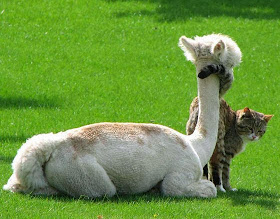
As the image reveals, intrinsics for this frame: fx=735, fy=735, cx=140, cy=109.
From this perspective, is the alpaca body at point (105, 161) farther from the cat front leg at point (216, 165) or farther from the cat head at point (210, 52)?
the cat front leg at point (216, 165)

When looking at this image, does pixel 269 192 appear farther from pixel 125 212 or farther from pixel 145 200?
pixel 125 212

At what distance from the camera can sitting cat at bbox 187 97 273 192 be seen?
9.69 meters

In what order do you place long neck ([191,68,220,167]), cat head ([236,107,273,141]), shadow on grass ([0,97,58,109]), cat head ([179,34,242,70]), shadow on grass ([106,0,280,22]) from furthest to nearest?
1. shadow on grass ([106,0,280,22])
2. shadow on grass ([0,97,58,109])
3. cat head ([236,107,273,141])
4. long neck ([191,68,220,167])
5. cat head ([179,34,242,70])

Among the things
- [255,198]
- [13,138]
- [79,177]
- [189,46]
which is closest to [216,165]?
[255,198]

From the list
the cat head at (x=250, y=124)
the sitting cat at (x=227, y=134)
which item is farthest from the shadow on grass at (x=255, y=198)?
the cat head at (x=250, y=124)

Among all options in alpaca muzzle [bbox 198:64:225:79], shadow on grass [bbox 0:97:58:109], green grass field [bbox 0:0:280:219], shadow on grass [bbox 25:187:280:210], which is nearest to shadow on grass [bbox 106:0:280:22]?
green grass field [bbox 0:0:280:219]

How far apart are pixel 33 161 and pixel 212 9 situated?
62.6 feet

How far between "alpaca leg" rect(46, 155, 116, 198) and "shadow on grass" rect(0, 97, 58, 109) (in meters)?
9.76

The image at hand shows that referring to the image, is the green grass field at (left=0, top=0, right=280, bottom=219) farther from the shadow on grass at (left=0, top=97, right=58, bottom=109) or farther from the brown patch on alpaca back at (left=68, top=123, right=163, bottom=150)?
the brown patch on alpaca back at (left=68, top=123, right=163, bottom=150)

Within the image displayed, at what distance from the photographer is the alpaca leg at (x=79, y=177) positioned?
7.66m

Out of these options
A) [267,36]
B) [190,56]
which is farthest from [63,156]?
[267,36]

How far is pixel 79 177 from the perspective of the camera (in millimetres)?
7695

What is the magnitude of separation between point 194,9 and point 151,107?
8.61 metres

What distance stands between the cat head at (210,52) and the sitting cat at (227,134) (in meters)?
1.03
